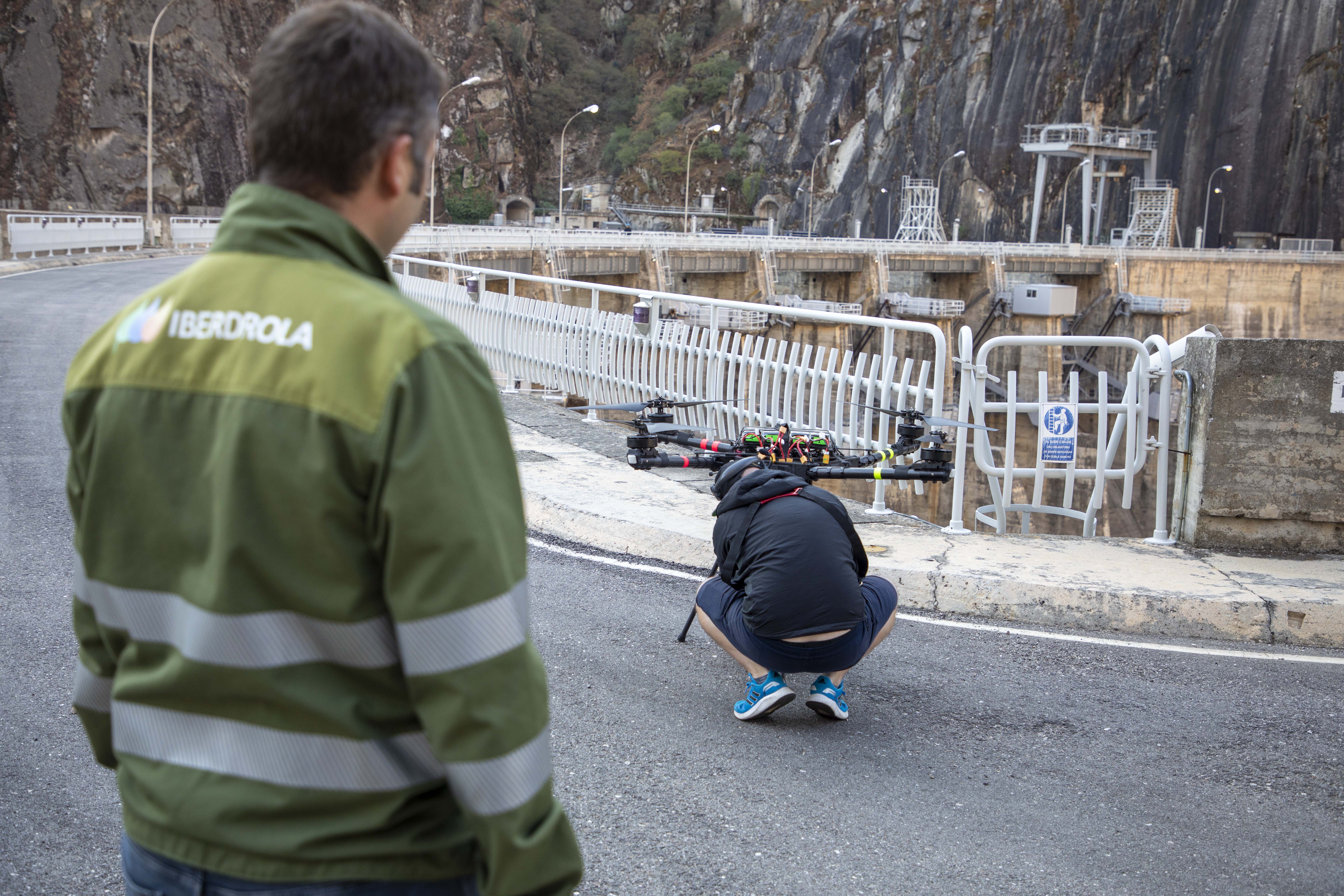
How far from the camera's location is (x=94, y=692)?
1.76 meters

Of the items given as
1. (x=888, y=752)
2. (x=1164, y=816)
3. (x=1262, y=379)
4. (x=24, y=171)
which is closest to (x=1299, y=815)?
(x=1164, y=816)

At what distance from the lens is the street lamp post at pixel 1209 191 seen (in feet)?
201

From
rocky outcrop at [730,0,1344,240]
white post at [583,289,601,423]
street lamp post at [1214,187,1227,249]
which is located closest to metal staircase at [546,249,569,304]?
white post at [583,289,601,423]

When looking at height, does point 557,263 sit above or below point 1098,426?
above

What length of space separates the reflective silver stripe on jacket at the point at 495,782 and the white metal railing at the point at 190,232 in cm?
4130

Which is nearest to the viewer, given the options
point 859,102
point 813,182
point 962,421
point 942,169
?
point 962,421

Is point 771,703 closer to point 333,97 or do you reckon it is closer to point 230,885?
point 230,885

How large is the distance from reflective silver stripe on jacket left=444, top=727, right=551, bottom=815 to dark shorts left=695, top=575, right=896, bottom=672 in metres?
2.94

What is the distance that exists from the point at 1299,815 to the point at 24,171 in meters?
68.8

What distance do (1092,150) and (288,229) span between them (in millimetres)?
71147

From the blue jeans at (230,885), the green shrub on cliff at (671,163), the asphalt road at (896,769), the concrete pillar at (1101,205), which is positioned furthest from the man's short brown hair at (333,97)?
the green shrub on cliff at (671,163)

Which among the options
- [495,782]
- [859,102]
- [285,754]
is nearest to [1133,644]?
[495,782]

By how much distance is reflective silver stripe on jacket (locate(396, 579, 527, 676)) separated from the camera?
1438mm

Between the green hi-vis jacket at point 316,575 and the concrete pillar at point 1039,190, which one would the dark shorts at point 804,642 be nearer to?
the green hi-vis jacket at point 316,575
